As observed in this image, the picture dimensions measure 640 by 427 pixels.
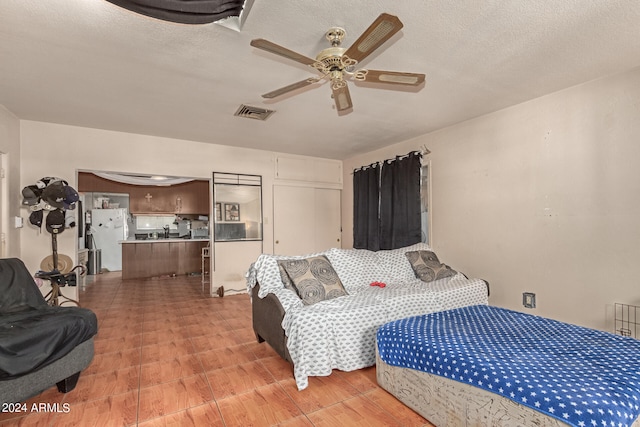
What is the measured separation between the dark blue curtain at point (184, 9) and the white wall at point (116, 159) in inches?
143

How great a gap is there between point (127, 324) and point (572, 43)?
204 inches

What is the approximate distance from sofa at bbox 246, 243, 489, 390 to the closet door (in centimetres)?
267

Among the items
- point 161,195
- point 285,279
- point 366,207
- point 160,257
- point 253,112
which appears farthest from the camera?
point 161,195

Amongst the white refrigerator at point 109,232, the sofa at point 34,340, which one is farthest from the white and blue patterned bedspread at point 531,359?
the white refrigerator at point 109,232

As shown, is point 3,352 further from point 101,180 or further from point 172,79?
point 101,180

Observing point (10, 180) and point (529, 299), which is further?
point (10, 180)

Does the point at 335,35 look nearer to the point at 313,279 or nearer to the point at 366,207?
the point at 313,279

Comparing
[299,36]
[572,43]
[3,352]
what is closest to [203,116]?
[299,36]

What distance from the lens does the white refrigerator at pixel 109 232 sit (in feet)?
25.3

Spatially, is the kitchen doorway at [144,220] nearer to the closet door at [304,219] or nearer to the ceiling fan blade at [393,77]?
the closet door at [304,219]

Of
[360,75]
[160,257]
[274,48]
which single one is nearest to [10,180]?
[160,257]

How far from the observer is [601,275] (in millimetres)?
2908

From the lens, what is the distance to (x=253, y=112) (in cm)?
371

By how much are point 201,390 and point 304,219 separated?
4.09 metres
